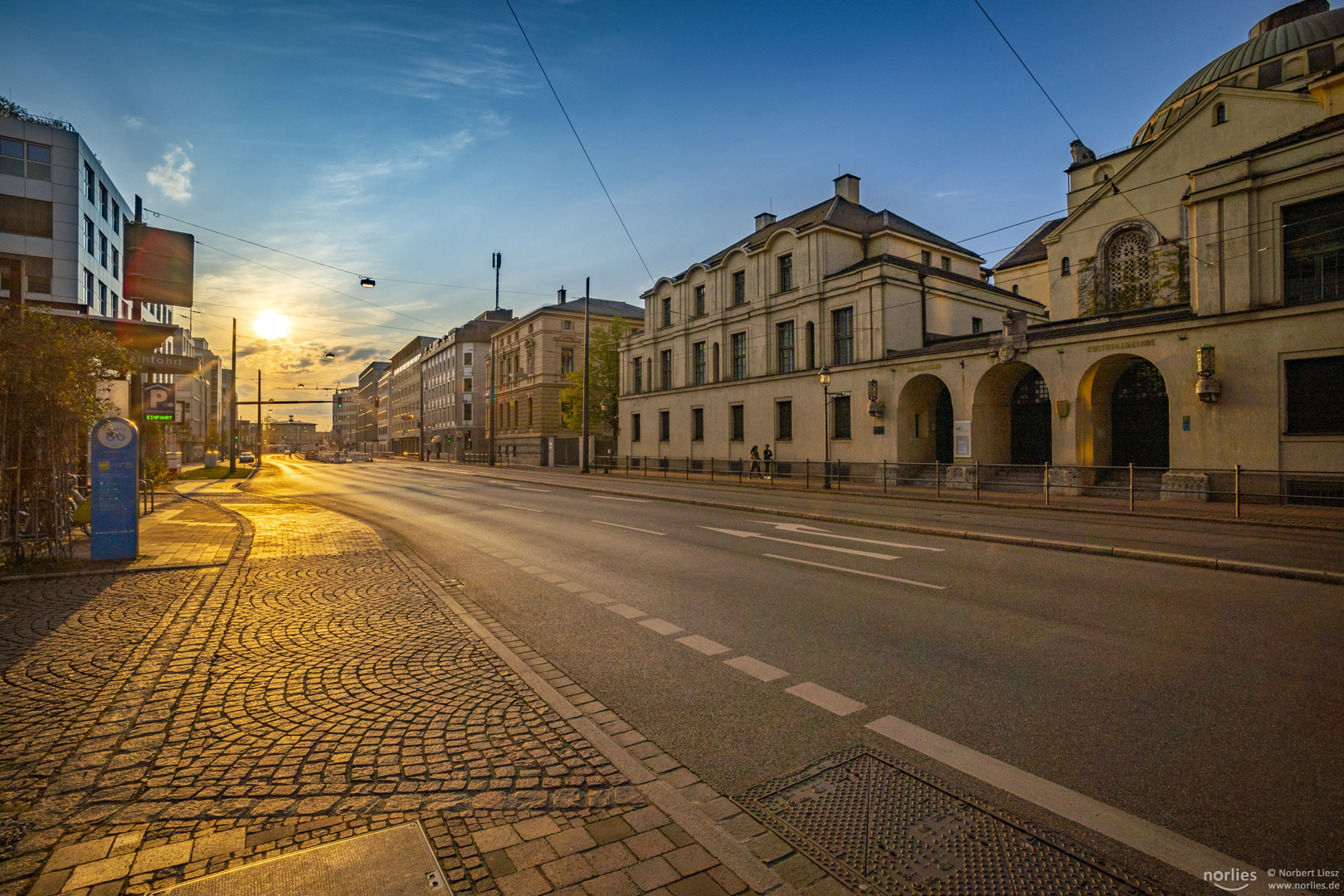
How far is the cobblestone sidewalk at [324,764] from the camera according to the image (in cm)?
269

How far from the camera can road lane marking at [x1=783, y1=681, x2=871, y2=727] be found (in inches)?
170

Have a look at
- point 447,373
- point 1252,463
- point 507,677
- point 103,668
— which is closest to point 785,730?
point 507,677

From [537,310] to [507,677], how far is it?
196ft

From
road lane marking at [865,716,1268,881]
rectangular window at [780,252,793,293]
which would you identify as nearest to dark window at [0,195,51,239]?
rectangular window at [780,252,793,293]

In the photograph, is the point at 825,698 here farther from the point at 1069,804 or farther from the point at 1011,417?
the point at 1011,417

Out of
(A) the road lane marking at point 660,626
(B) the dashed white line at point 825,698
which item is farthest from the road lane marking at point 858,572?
(B) the dashed white line at point 825,698

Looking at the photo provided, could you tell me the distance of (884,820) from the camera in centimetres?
303

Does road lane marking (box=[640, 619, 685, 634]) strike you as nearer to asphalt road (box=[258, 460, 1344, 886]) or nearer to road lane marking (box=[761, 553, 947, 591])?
asphalt road (box=[258, 460, 1344, 886])

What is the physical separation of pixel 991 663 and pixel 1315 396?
19776 millimetres

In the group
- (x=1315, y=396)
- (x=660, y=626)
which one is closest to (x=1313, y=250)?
(x=1315, y=396)

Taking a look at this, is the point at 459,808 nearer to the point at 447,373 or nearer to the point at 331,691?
the point at 331,691

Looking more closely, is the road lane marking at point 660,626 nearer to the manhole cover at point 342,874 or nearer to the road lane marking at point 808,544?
the manhole cover at point 342,874

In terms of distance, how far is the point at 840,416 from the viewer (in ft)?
104

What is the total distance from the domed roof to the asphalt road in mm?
41994
